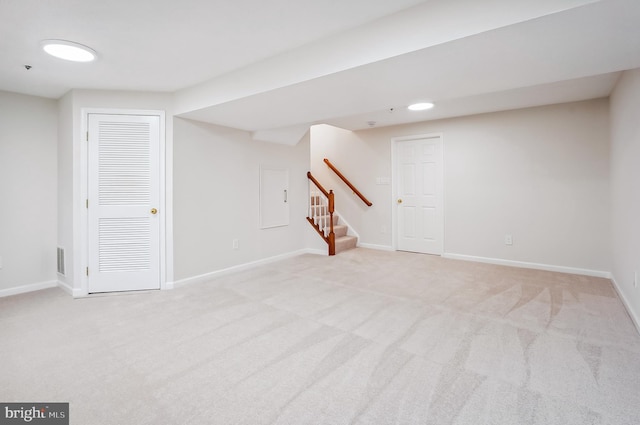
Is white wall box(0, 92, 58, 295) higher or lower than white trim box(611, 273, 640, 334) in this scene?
higher

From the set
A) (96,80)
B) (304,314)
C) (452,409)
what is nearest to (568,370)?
(452,409)

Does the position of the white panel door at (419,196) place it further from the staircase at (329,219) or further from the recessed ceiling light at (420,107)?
the recessed ceiling light at (420,107)

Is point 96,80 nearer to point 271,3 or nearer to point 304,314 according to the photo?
point 271,3

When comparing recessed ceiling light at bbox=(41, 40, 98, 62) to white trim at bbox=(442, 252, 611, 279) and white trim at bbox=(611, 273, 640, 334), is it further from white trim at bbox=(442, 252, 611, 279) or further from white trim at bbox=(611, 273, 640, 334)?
white trim at bbox=(442, 252, 611, 279)

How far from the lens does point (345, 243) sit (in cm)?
556

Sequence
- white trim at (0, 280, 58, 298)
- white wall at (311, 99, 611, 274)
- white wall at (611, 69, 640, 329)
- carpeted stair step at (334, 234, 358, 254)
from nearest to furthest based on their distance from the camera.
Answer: white wall at (611, 69, 640, 329) < white trim at (0, 280, 58, 298) < white wall at (311, 99, 611, 274) < carpeted stair step at (334, 234, 358, 254)

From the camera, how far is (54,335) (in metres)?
2.39

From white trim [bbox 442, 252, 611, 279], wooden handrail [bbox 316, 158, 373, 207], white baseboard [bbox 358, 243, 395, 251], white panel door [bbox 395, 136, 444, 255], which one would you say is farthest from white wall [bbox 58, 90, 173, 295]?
white trim [bbox 442, 252, 611, 279]

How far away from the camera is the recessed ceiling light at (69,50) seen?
86.7 inches

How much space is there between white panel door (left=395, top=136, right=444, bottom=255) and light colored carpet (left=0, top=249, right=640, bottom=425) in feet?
5.81

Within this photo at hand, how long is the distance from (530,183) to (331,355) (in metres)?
3.81

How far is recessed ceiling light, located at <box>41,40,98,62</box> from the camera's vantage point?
2.20 m

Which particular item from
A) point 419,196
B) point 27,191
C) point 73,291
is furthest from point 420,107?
point 27,191

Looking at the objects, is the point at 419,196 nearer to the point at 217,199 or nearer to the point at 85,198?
the point at 217,199
